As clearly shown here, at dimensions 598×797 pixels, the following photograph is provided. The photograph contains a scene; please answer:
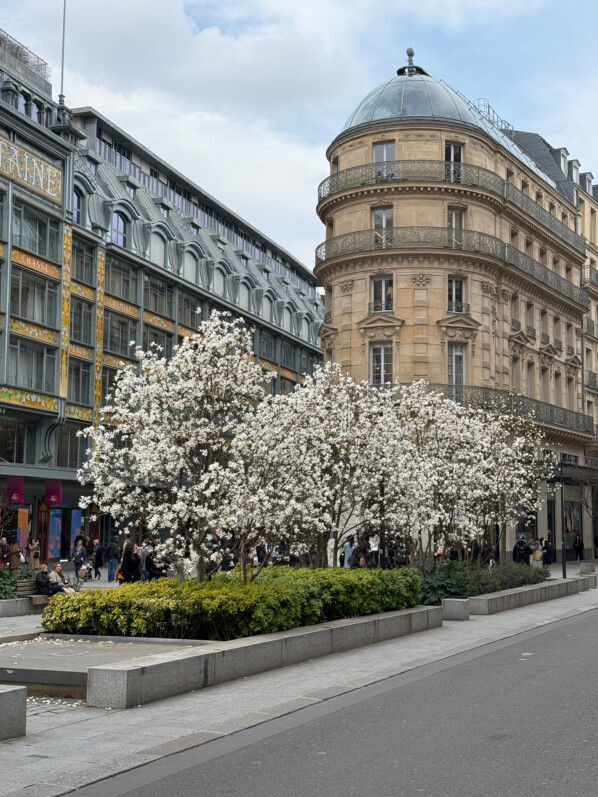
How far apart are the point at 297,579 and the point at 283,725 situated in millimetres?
6205

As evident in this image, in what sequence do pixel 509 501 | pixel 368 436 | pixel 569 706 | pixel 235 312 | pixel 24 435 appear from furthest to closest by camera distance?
pixel 235 312
pixel 24 435
pixel 509 501
pixel 368 436
pixel 569 706

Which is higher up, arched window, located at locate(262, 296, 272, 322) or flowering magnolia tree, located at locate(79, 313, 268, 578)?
arched window, located at locate(262, 296, 272, 322)

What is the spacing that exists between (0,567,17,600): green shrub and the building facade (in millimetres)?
13767

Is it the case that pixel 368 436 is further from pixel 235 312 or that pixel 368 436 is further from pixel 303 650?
pixel 235 312

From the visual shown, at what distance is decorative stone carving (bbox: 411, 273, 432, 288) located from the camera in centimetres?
4338

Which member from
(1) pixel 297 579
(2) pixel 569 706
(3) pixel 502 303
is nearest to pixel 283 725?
(2) pixel 569 706

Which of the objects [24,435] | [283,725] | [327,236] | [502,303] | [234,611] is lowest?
[283,725]

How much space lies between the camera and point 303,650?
14203 millimetres

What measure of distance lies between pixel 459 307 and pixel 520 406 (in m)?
7.13

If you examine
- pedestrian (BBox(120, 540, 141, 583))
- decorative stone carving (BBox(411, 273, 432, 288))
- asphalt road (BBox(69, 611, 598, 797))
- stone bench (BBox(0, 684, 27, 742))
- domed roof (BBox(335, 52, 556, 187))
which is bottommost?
asphalt road (BBox(69, 611, 598, 797))

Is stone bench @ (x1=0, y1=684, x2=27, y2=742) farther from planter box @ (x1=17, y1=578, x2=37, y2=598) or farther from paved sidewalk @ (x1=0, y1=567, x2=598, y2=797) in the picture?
planter box @ (x1=17, y1=578, x2=37, y2=598)

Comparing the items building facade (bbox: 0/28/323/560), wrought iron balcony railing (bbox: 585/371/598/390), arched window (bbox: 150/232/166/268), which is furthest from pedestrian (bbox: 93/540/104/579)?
wrought iron balcony railing (bbox: 585/371/598/390)

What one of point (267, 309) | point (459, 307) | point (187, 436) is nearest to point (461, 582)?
point (187, 436)

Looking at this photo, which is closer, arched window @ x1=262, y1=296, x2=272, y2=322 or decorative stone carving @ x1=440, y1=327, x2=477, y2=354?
decorative stone carving @ x1=440, y1=327, x2=477, y2=354
